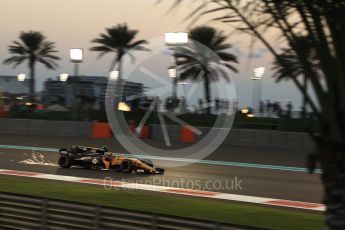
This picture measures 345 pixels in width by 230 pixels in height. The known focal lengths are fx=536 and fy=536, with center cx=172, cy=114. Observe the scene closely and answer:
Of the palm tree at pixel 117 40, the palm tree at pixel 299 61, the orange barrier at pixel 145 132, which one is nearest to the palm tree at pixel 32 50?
the palm tree at pixel 117 40

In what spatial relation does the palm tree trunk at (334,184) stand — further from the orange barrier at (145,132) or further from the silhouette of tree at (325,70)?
the orange barrier at (145,132)

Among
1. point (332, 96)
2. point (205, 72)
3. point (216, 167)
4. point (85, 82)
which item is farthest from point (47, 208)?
point (85, 82)

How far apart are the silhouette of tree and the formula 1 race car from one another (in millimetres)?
8640

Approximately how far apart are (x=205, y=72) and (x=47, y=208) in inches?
1183

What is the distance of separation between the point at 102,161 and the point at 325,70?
9.63m

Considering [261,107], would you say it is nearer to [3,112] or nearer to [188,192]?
[188,192]

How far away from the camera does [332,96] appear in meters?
3.84

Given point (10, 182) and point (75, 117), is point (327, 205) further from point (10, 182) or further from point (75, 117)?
point (75, 117)

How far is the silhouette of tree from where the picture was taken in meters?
3.82

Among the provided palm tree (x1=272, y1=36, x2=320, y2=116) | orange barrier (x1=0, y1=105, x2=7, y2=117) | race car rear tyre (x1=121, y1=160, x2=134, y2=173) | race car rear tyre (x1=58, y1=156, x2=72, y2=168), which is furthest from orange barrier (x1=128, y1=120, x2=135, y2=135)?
palm tree (x1=272, y1=36, x2=320, y2=116)

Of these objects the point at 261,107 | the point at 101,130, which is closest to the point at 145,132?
the point at 101,130

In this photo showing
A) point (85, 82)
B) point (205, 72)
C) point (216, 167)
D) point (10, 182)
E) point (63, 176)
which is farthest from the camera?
point (85, 82)

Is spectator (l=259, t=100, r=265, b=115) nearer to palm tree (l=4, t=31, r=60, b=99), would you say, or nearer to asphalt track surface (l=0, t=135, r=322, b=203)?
asphalt track surface (l=0, t=135, r=322, b=203)

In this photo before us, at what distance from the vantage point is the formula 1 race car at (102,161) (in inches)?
491
